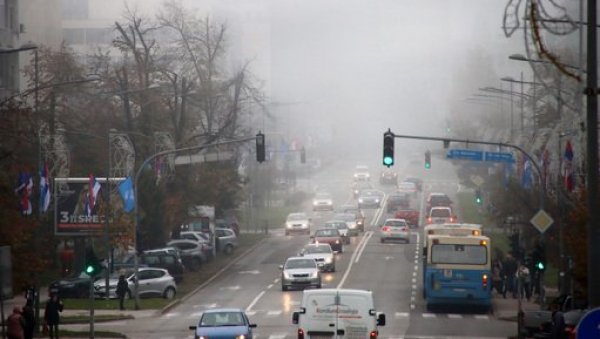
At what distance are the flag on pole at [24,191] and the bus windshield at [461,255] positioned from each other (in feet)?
43.1

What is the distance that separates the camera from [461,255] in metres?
44.2

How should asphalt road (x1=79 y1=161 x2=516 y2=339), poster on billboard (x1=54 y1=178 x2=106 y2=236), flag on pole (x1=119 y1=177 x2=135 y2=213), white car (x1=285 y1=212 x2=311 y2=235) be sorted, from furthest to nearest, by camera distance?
1. white car (x1=285 y1=212 x2=311 y2=235)
2. flag on pole (x1=119 y1=177 x2=135 y2=213)
3. poster on billboard (x1=54 y1=178 x2=106 y2=236)
4. asphalt road (x1=79 y1=161 x2=516 y2=339)

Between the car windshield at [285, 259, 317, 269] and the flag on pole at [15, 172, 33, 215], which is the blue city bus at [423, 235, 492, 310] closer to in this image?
the car windshield at [285, 259, 317, 269]

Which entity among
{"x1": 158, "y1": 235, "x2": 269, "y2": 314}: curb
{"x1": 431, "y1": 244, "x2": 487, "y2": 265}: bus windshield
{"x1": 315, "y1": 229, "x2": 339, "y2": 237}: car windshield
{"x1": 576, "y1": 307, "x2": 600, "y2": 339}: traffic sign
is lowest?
{"x1": 158, "y1": 235, "x2": 269, "y2": 314}: curb

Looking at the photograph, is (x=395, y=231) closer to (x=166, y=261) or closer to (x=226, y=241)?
(x=226, y=241)

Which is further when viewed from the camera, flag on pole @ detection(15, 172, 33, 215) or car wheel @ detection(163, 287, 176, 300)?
car wheel @ detection(163, 287, 176, 300)

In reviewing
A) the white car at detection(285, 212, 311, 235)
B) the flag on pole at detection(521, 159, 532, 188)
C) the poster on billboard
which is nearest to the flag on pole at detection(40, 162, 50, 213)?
the poster on billboard

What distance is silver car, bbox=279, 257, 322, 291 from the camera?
51031 mm

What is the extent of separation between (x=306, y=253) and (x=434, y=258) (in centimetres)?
1533

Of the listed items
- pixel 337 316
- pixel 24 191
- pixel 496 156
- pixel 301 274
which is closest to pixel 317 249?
pixel 301 274

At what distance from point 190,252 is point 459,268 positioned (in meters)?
21.7

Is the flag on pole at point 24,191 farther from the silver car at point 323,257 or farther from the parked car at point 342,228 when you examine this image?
the parked car at point 342,228

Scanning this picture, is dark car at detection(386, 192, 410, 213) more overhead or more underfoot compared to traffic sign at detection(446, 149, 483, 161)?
more underfoot

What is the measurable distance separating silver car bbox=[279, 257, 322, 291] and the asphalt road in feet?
1.71
